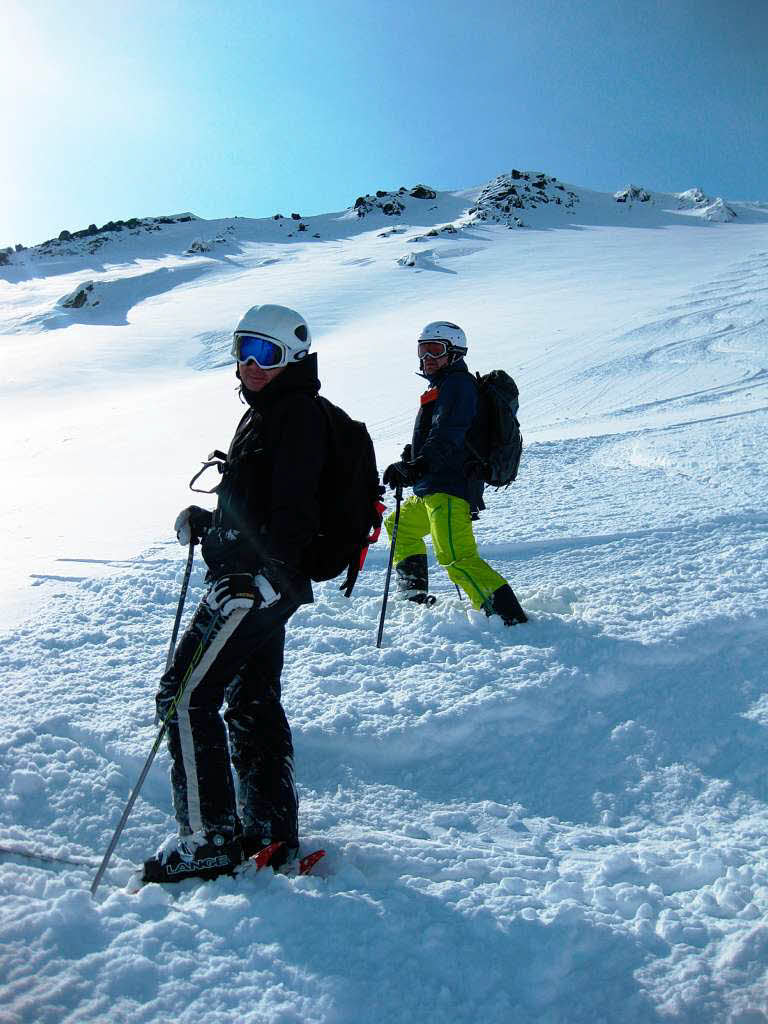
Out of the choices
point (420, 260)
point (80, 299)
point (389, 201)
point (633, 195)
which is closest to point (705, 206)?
point (633, 195)

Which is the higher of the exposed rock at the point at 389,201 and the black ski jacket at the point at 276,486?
the exposed rock at the point at 389,201

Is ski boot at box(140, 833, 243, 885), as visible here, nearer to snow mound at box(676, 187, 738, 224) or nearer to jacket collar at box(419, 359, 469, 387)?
jacket collar at box(419, 359, 469, 387)

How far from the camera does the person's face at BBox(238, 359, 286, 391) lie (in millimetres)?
2877

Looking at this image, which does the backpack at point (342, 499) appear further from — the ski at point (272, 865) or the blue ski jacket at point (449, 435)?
the blue ski jacket at point (449, 435)

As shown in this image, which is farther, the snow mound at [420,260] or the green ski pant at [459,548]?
the snow mound at [420,260]

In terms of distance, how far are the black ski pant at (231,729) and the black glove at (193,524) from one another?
535 mm

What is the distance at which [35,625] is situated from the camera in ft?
14.7

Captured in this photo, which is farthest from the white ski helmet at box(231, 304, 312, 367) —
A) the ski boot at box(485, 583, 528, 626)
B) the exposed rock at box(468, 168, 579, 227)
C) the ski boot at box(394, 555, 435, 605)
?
the exposed rock at box(468, 168, 579, 227)

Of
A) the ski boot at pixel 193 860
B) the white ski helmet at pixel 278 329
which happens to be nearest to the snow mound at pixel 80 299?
the white ski helmet at pixel 278 329

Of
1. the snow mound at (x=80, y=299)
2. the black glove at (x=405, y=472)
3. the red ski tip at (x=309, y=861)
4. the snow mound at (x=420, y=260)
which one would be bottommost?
the red ski tip at (x=309, y=861)

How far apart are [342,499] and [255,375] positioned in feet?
2.00

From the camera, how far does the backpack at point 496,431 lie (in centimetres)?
470

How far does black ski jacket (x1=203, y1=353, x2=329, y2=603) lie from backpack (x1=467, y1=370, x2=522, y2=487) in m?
2.06

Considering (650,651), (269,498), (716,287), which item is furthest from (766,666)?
(716,287)
